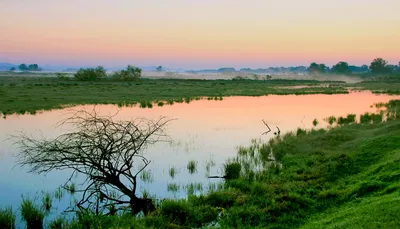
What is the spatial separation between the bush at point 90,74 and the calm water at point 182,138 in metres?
66.5

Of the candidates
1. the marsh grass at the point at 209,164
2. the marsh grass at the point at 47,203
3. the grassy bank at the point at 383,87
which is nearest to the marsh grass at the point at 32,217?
the marsh grass at the point at 47,203

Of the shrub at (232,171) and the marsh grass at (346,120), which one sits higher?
the marsh grass at (346,120)

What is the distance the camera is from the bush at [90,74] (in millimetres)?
100213

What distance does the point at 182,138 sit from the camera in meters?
23.2

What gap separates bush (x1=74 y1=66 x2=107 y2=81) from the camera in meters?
100

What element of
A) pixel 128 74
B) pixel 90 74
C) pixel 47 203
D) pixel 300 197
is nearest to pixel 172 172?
pixel 47 203

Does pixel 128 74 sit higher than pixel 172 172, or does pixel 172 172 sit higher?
pixel 128 74

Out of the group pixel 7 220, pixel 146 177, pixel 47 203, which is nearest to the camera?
pixel 7 220

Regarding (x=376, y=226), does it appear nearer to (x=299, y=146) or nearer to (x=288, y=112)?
(x=299, y=146)

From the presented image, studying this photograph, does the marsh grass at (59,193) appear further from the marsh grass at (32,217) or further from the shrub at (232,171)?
the shrub at (232,171)

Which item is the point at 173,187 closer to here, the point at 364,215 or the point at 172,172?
the point at 172,172

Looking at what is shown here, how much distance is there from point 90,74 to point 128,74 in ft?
40.0

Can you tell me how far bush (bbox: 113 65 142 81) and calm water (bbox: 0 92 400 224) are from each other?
234 feet

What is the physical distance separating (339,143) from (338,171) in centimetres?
591
